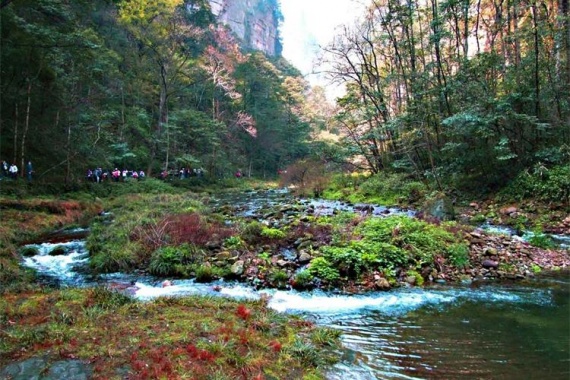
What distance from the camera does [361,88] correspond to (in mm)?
24375

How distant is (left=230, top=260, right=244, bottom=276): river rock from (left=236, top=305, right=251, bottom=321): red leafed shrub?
251 cm

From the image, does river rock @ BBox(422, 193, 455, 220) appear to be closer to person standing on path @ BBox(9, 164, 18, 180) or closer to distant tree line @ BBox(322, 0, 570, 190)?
distant tree line @ BBox(322, 0, 570, 190)

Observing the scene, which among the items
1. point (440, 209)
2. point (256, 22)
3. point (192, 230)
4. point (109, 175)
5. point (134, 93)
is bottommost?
point (440, 209)

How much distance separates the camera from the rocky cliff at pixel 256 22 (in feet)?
262

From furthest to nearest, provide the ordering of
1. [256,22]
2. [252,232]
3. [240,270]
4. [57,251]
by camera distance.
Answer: [256,22], [252,232], [57,251], [240,270]

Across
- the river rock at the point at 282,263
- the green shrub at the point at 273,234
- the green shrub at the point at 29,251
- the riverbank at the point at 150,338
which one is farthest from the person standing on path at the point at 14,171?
the river rock at the point at 282,263

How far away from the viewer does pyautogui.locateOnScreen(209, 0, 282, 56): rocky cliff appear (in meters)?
80.0

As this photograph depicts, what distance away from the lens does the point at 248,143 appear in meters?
49.8

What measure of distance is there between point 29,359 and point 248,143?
4687 cm

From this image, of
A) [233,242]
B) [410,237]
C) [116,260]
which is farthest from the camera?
[233,242]

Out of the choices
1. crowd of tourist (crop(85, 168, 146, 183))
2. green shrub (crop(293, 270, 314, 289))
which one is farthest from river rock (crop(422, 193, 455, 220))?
crowd of tourist (crop(85, 168, 146, 183))

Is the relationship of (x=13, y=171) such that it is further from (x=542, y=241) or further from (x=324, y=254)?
(x=542, y=241)

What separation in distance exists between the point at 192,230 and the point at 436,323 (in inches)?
265

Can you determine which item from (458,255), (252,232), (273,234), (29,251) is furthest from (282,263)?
(29,251)
